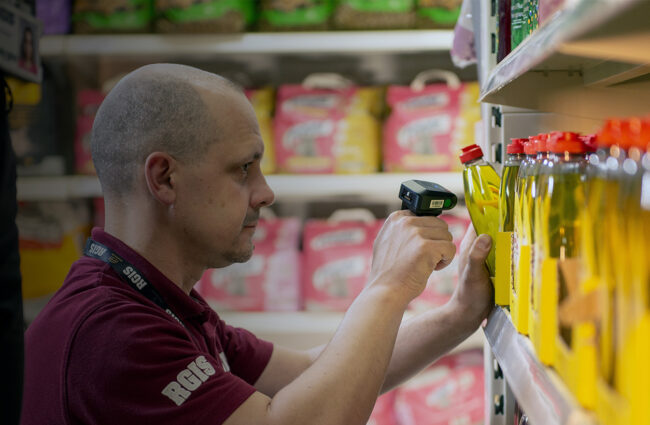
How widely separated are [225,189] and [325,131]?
111cm

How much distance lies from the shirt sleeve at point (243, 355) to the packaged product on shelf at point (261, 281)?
0.80 m

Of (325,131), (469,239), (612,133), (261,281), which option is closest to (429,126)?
(325,131)

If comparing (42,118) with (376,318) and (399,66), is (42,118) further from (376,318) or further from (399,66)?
(376,318)

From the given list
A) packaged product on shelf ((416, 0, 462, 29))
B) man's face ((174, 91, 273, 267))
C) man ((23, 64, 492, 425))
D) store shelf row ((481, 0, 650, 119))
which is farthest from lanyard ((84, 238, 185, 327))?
packaged product on shelf ((416, 0, 462, 29))

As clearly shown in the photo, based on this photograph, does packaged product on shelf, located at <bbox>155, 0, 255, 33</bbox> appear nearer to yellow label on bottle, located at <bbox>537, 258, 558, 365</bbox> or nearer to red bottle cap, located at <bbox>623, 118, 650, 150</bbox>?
yellow label on bottle, located at <bbox>537, 258, 558, 365</bbox>

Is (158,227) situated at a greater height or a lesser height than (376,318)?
greater

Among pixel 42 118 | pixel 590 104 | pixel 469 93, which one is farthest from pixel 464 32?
pixel 42 118

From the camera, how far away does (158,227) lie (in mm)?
1173

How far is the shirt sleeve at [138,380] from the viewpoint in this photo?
0.94 metres

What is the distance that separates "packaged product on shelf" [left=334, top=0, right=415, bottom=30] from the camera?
2117mm

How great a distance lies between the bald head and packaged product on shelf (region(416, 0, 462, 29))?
114cm

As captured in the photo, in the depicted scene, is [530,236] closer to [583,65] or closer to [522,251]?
[522,251]

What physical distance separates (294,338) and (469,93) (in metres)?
0.98

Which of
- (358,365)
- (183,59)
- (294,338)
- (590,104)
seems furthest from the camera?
(183,59)
